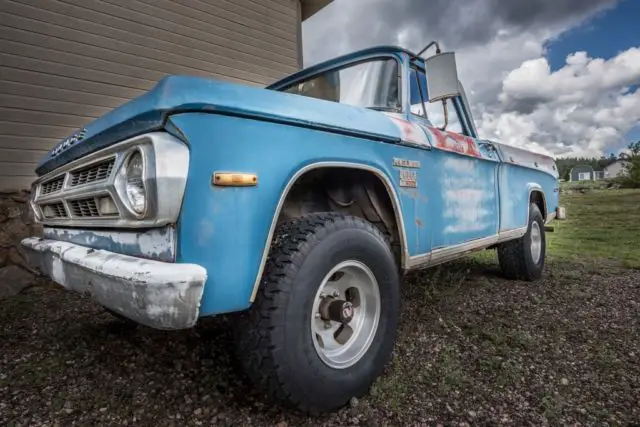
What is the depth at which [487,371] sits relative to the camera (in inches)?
81.4

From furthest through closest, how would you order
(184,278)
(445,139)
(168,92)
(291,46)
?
(291,46) < (445,139) < (168,92) < (184,278)

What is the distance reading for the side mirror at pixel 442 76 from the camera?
7.63 feet

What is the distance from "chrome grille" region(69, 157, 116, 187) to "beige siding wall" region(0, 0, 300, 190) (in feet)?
10.6

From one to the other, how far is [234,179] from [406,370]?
1.47m

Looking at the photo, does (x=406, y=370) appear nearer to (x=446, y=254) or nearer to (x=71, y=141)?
(x=446, y=254)

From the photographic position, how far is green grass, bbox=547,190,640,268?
580 cm

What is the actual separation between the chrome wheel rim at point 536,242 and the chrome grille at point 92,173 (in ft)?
13.7

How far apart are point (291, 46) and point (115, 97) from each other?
3.23m

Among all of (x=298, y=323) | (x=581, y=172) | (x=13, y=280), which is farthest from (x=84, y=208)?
(x=581, y=172)

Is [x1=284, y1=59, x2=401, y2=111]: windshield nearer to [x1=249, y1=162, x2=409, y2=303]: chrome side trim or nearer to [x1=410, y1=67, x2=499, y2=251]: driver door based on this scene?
[x1=410, y1=67, x2=499, y2=251]: driver door

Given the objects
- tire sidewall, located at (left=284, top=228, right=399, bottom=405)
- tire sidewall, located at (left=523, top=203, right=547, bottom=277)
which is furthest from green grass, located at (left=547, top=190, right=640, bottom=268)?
tire sidewall, located at (left=284, top=228, right=399, bottom=405)

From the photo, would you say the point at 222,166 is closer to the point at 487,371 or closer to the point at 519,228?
the point at 487,371

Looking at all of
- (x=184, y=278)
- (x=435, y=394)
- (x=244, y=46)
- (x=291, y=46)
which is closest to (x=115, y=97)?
(x=244, y=46)

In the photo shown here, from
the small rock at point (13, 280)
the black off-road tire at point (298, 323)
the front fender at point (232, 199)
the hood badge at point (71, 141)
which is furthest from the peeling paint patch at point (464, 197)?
the small rock at point (13, 280)
